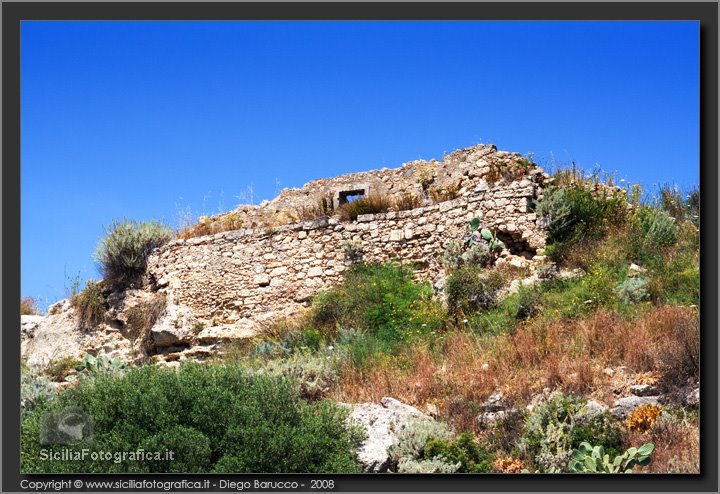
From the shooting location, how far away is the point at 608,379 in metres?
10.5

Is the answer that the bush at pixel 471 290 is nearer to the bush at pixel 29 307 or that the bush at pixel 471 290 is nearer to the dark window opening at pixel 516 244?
the dark window opening at pixel 516 244

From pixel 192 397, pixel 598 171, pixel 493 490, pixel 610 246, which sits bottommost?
pixel 493 490

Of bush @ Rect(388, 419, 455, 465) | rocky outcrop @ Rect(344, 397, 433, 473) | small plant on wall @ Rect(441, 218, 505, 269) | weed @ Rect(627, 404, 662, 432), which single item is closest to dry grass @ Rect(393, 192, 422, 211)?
small plant on wall @ Rect(441, 218, 505, 269)

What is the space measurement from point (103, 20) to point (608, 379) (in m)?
6.79

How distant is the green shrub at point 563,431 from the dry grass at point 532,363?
571 millimetres

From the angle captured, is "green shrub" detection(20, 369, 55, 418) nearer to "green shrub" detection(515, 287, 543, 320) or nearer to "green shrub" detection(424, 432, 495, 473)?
"green shrub" detection(424, 432, 495, 473)

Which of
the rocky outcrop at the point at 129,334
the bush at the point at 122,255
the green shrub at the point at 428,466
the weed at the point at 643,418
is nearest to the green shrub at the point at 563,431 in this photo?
the weed at the point at 643,418

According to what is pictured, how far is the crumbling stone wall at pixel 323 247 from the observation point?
49.7 ft

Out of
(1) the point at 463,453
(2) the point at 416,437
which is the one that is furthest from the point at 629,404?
(2) the point at 416,437

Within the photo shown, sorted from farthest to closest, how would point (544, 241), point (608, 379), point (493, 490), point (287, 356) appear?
1. point (544, 241)
2. point (287, 356)
3. point (608, 379)
4. point (493, 490)

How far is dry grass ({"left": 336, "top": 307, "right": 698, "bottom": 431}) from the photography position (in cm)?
1041

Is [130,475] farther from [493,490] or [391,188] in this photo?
[391,188]

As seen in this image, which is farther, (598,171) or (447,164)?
(447,164)

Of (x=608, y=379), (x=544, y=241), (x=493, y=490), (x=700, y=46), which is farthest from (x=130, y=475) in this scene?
(x=544, y=241)
